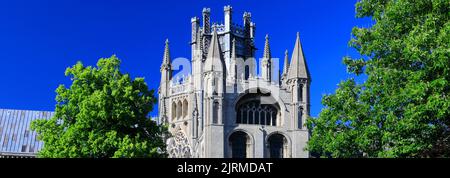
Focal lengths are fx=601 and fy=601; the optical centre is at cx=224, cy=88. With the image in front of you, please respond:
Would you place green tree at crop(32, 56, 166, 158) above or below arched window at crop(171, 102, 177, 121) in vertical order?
below

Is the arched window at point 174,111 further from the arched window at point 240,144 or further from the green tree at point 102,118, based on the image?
the green tree at point 102,118

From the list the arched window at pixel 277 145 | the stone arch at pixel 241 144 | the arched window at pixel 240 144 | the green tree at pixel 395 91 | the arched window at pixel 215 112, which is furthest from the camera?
the arched window at pixel 277 145

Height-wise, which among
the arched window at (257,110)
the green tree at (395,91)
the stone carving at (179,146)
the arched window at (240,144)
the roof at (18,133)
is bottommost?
the green tree at (395,91)

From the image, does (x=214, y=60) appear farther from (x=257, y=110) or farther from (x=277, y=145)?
(x=277, y=145)

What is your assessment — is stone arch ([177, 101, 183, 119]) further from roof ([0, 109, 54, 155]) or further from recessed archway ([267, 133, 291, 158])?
roof ([0, 109, 54, 155])

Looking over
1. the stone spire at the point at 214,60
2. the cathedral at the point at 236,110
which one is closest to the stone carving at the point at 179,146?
the cathedral at the point at 236,110

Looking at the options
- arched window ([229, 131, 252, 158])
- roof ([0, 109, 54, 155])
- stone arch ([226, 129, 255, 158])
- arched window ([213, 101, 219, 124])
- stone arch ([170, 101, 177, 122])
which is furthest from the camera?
stone arch ([170, 101, 177, 122])

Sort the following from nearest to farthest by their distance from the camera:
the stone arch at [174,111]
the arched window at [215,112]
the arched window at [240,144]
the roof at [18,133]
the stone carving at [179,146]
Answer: the roof at [18,133] → the arched window at [215,112] → the arched window at [240,144] → the stone carving at [179,146] → the stone arch at [174,111]

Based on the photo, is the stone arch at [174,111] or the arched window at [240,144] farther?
the stone arch at [174,111]

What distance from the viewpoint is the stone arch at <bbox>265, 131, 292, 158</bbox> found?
6719 cm

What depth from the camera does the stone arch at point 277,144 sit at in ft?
220

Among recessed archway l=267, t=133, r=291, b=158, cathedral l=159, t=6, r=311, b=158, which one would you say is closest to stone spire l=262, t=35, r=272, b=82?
cathedral l=159, t=6, r=311, b=158

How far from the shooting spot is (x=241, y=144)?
66312 millimetres
